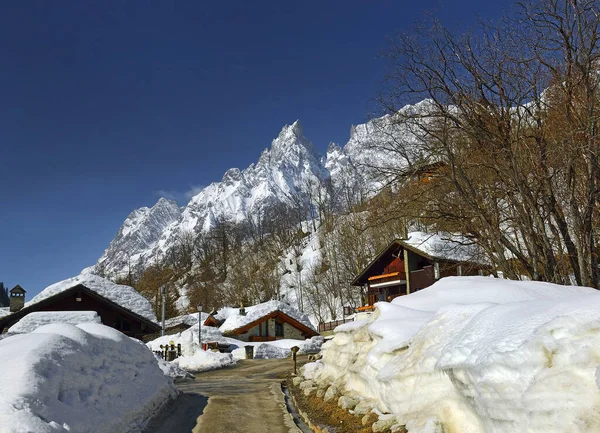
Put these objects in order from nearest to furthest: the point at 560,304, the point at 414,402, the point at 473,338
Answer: the point at 560,304 → the point at 473,338 → the point at 414,402

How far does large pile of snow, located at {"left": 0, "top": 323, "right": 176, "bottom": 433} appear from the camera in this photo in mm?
6027

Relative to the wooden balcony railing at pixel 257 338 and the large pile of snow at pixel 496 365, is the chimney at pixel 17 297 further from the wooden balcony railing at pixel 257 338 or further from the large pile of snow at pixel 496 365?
the large pile of snow at pixel 496 365

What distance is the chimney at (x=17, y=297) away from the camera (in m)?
33.9

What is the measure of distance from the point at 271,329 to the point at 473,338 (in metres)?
41.9

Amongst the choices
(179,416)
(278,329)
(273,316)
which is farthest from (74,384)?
(278,329)

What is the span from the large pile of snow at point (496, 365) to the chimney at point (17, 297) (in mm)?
32713

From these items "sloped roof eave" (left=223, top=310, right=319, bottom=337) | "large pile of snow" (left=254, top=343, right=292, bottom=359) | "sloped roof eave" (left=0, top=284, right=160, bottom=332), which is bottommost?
"large pile of snow" (left=254, top=343, right=292, bottom=359)

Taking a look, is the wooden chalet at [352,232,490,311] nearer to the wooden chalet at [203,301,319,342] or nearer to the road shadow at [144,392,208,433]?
the wooden chalet at [203,301,319,342]

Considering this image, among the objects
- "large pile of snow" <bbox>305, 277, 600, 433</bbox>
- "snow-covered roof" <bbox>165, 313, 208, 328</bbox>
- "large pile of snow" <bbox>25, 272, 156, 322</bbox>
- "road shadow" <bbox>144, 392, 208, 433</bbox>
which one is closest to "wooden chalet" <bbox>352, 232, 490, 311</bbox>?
"large pile of snow" <bbox>25, 272, 156, 322</bbox>

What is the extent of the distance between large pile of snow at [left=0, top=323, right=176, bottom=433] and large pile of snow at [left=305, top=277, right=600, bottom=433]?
446cm

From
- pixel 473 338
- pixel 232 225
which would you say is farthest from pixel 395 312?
pixel 232 225

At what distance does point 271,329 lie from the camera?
46.1m

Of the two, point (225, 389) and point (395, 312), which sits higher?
point (395, 312)

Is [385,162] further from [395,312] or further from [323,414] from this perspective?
[323,414]
